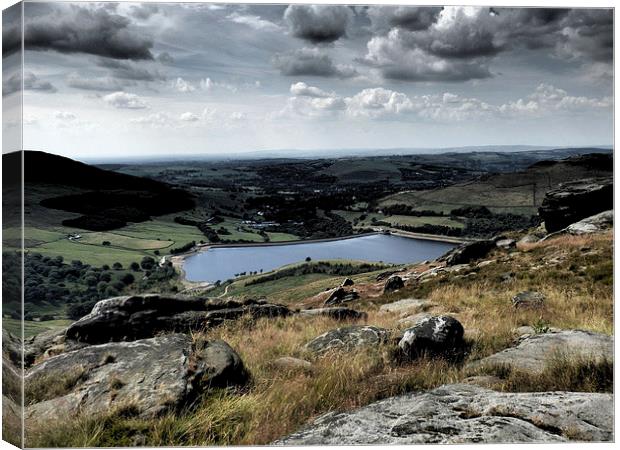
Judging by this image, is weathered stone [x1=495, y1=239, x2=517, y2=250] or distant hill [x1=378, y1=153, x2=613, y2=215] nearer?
distant hill [x1=378, y1=153, x2=613, y2=215]

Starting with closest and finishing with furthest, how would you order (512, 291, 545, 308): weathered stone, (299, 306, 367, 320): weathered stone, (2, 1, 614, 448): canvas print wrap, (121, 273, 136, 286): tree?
(2, 1, 614, 448): canvas print wrap, (121, 273, 136, 286): tree, (299, 306, 367, 320): weathered stone, (512, 291, 545, 308): weathered stone

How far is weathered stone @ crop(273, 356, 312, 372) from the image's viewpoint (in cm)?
693

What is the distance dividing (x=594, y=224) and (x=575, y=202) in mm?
446

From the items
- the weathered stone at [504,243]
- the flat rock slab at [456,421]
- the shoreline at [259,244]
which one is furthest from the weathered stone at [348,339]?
the weathered stone at [504,243]

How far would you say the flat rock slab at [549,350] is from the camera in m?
6.94

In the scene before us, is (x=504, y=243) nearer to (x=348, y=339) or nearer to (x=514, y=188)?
(x=514, y=188)

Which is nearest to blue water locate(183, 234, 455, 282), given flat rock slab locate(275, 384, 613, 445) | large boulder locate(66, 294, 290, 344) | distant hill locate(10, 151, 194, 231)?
large boulder locate(66, 294, 290, 344)

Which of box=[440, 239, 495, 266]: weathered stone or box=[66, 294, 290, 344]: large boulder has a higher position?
box=[440, 239, 495, 266]: weathered stone

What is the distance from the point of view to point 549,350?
713cm

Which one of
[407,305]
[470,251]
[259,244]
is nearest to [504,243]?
[470,251]

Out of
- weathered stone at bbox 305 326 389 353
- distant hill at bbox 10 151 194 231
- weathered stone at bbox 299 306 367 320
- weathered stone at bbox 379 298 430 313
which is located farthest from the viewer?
weathered stone at bbox 379 298 430 313

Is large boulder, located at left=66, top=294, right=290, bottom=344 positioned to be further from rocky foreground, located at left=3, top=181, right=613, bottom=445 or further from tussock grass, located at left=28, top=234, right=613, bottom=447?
tussock grass, located at left=28, top=234, right=613, bottom=447

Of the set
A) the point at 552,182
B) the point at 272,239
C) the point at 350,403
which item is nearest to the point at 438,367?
the point at 350,403

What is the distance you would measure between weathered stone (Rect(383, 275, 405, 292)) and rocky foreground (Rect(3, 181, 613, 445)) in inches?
0.8
